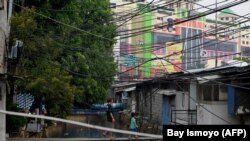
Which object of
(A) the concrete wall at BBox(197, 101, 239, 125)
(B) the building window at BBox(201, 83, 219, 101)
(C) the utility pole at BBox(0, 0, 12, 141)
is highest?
(C) the utility pole at BBox(0, 0, 12, 141)

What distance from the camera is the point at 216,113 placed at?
20.3 metres

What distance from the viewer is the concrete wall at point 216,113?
20.0 meters

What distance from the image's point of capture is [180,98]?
82.8 ft

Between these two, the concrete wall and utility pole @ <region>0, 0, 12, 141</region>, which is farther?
the concrete wall

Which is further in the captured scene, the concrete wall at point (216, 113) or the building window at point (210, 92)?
the building window at point (210, 92)

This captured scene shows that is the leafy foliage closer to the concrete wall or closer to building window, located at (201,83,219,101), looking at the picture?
building window, located at (201,83,219,101)

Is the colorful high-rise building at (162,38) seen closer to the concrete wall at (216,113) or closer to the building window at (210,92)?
the building window at (210,92)

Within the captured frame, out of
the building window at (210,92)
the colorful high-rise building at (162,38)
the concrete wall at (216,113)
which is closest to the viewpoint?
the colorful high-rise building at (162,38)

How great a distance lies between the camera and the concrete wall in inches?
787

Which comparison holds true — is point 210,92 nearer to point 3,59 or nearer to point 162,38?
point 3,59

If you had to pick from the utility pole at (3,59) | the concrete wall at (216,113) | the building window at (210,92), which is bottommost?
the concrete wall at (216,113)

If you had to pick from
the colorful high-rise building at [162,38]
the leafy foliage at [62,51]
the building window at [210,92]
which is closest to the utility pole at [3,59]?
the leafy foliage at [62,51]

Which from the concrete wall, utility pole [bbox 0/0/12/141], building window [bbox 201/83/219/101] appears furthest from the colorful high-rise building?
utility pole [bbox 0/0/12/141]

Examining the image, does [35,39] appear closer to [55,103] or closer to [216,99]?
[55,103]
